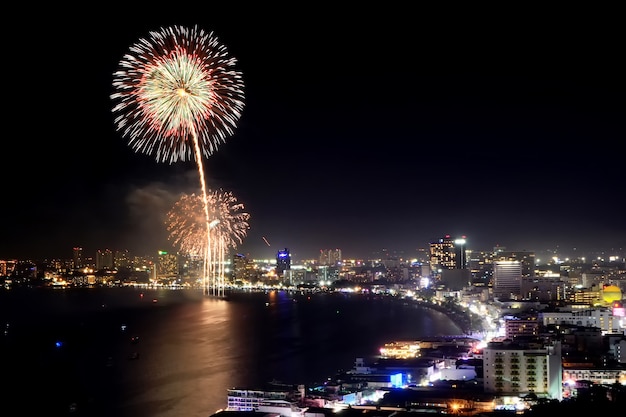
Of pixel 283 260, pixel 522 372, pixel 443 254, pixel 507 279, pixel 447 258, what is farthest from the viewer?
pixel 283 260

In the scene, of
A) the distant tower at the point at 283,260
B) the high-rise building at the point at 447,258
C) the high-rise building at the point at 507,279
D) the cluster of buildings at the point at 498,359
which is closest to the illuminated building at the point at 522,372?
the cluster of buildings at the point at 498,359

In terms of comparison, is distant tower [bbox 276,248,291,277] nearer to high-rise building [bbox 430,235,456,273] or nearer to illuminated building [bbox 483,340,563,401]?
high-rise building [bbox 430,235,456,273]

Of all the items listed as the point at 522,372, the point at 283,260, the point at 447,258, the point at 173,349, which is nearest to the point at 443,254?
the point at 447,258

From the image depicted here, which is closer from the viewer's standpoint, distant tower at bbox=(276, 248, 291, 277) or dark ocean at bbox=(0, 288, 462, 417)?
dark ocean at bbox=(0, 288, 462, 417)

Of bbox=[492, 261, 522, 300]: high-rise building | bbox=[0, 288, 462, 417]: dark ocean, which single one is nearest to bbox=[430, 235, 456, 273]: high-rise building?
bbox=[492, 261, 522, 300]: high-rise building

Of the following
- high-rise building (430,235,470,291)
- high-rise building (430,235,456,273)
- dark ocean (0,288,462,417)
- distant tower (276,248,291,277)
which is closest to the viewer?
dark ocean (0,288,462,417)

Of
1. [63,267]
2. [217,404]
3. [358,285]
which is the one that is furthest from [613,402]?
[63,267]

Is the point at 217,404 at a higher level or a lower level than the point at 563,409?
lower

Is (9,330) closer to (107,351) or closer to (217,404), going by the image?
(107,351)

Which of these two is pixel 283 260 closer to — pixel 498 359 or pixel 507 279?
pixel 507 279
